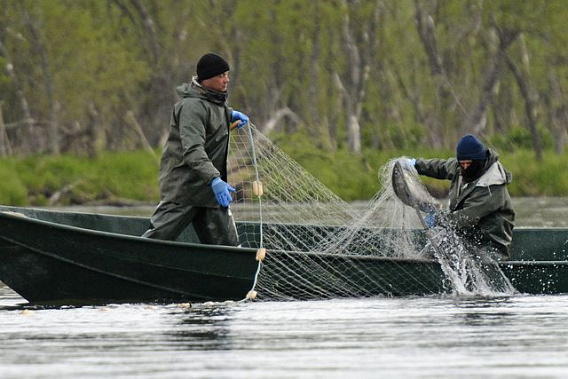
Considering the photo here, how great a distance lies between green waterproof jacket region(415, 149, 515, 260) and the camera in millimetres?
12734

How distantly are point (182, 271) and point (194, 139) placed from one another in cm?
101

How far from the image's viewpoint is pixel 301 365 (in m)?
8.52

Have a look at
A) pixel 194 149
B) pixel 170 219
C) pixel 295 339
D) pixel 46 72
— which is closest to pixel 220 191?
pixel 194 149

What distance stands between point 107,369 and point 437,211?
5.11 metres

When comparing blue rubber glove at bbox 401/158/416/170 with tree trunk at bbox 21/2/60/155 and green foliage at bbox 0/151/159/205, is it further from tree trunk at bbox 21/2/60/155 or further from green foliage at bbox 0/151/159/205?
tree trunk at bbox 21/2/60/155

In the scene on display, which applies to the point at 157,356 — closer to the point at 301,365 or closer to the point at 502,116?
the point at 301,365

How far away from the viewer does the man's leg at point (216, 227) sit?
40.9ft

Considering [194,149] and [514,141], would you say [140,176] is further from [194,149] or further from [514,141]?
[194,149]

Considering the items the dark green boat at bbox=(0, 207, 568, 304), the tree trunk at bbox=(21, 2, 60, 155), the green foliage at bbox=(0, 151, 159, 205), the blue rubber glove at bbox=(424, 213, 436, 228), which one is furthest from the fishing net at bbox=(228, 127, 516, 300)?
the tree trunk at bbox=(21, 2, 60, 155)

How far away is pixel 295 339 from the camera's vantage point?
9.77m

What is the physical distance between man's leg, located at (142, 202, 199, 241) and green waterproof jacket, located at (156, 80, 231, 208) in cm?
7

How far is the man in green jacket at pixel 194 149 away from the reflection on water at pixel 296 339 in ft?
2.33

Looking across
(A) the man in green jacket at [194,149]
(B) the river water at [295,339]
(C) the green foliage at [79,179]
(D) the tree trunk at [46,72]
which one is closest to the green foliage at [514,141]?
(C) the green foliage at [79,179]

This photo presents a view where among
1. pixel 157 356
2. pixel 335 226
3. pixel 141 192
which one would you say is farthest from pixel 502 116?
pixel 157 356
